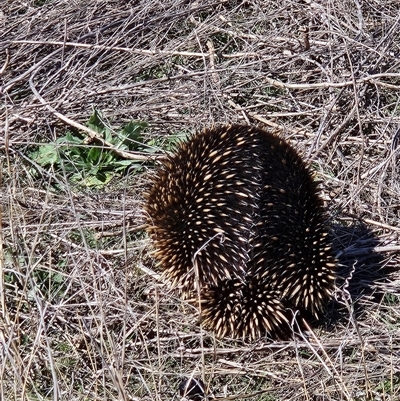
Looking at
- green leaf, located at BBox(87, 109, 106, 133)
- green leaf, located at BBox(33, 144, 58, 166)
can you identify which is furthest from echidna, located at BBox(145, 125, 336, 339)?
green leaf, located at BBox(87, 109, 106, 133)

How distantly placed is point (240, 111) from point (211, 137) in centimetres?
155

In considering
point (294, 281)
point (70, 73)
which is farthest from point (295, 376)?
point (70, 73)

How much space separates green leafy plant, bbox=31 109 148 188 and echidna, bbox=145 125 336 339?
1228mm

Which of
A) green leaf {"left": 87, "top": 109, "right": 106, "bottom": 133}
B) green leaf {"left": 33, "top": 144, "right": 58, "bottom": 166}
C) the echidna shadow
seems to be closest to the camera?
the echidna shadow

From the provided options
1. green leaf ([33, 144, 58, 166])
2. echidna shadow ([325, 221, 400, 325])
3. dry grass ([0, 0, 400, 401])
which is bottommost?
echidna shadow ([325, 221, 400, 325])

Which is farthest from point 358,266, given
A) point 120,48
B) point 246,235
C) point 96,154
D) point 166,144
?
point 120,48

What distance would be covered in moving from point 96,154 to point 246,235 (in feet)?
5.96

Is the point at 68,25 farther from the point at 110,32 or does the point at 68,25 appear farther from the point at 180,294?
the point at 180,294

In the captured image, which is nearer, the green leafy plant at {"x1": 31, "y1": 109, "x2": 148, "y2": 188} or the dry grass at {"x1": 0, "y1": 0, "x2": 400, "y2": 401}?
the dry grass at {"x1": 0, "y1": 0, "x2": 400, "y2": 401}

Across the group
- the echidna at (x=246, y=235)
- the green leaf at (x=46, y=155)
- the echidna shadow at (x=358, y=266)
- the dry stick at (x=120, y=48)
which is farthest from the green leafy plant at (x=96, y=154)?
the echidna shadow at (x=358, y=266)

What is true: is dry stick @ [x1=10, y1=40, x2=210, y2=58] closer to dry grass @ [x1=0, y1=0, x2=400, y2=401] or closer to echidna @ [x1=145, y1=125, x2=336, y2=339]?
dry grass @ [x1=0, y1=0, x2=400, y2=401]

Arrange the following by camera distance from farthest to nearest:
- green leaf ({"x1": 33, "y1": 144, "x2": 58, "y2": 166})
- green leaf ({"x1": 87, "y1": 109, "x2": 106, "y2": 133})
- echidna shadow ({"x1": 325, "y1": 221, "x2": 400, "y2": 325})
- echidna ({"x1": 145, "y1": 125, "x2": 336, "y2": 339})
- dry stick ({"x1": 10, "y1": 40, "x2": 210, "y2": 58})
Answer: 1. dry stick ({"x1": 10, "y1": 40, "x2": 210, "y2": 58})
2. green leaf ({"x1": 87, "y1": 109, "x2": 106, "y2": 133})
3. green leaf ({"x1": 33, "y1": 144, "x2": 58, "y2": 166})
4. echidna shadow ({"x1": 325, "y1": 221, "x2": 400, "y2": 325})
5. echidna ({"x1": 145, "y1": 125, "x2": 336, "y2": 339})

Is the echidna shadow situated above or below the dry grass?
below

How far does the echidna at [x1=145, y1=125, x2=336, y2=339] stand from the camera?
151 inches
